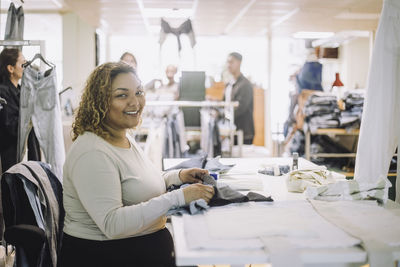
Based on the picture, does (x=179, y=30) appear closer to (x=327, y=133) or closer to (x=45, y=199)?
(x=327, y=133)

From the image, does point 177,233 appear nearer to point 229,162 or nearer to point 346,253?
point 346,253

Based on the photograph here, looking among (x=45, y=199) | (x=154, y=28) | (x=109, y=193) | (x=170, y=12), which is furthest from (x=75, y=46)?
(x=109, y=193)

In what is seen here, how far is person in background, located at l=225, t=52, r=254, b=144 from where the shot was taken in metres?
5.76

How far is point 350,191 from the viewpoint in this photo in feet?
5.42

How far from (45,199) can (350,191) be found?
4.25 feet

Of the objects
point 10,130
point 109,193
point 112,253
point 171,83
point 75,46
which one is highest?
point 75,46

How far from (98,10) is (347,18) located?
4026 millimetres

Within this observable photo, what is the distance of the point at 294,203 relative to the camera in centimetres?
163

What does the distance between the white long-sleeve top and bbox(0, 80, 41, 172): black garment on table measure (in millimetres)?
1496

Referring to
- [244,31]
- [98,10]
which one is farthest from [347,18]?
[98,10]

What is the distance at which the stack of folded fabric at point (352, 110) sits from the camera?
4719mm

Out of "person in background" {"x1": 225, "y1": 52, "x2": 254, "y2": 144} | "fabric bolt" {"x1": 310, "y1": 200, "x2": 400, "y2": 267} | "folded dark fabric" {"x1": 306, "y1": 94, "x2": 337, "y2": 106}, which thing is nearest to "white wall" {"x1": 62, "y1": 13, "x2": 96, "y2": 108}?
"person in background" {"x1": 225, "y1": 52, "x2": 254, "y2": 144}

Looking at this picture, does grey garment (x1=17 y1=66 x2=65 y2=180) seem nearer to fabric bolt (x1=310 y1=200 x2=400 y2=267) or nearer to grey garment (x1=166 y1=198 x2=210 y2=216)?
grey garment (x1=166 y1=198 x2=210 y2=216)

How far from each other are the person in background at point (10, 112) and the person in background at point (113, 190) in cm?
145
